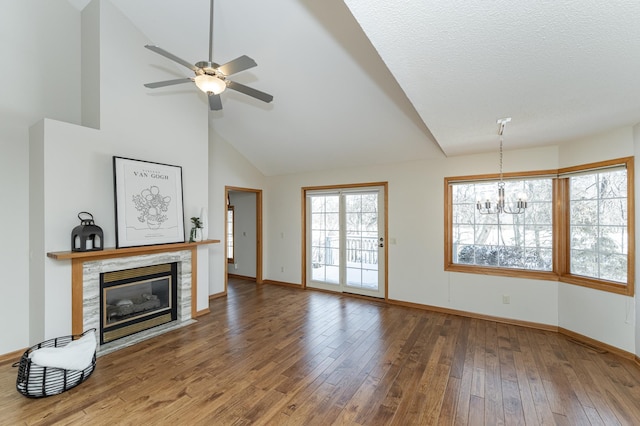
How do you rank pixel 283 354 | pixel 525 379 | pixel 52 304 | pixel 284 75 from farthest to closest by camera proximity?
pixel 284 75, pixel 283 354, pixel 52 304, pixel 525 379

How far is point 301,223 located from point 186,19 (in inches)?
152

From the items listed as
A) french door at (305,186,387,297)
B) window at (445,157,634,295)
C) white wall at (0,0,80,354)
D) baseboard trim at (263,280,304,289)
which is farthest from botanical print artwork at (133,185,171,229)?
window at (445,157,634,295)

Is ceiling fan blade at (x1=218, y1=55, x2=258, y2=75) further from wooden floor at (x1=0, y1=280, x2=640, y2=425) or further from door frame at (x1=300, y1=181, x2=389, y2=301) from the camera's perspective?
door frame at (x1=300, y1=181, x2=389, y2=301)

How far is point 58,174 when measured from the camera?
286 cm

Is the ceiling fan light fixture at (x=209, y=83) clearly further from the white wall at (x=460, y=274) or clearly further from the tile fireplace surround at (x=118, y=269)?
the white wall at (x=460, y=274)

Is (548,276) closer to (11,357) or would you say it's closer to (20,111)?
(11,357)

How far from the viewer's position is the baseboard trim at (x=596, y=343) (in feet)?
9.61

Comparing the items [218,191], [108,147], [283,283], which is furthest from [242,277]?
[108,147]

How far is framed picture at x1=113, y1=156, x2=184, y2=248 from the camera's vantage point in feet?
10.6

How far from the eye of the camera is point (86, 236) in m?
2.89

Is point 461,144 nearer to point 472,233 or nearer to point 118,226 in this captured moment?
point 472,233

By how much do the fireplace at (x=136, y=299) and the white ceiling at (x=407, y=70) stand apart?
2.59m

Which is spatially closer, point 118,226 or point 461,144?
point 118,226

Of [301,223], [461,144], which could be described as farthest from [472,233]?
[301,223]
